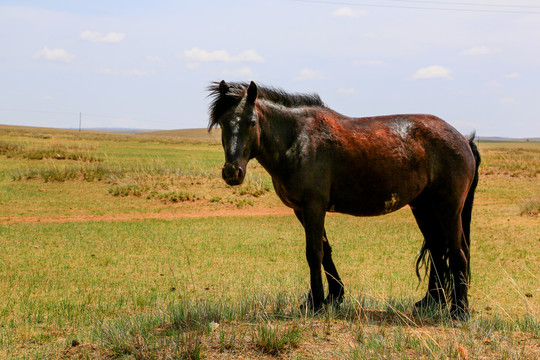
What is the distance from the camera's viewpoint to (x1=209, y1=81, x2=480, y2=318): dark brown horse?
215 inches

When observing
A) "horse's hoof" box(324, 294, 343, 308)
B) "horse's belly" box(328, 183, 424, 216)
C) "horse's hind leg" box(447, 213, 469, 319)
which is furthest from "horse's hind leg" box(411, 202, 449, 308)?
"horse's hoof" box(324, 294, 343, 308)

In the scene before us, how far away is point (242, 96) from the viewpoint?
213 inches

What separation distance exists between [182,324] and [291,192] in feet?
5.72

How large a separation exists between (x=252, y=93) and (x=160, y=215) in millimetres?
13697

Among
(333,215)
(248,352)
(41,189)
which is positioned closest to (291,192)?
(248,352)

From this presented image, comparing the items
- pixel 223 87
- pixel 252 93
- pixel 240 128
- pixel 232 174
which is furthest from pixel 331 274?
pixel 223 87

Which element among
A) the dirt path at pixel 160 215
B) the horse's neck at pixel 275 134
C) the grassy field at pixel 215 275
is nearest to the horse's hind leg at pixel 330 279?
the grassy field at pixel 215 275

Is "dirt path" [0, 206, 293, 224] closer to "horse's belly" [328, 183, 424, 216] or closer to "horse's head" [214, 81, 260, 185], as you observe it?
"horse's belly" [328, 183, 424, 216]

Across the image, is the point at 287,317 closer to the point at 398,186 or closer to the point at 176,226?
the point at 398,186

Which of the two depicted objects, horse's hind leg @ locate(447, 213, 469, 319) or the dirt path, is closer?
horse's hind leg @ locate(447, 213, 469, 319)

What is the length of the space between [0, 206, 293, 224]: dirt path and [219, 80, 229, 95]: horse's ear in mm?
12839

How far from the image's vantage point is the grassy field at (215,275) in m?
4.89

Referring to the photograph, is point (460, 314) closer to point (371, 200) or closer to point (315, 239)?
point (371, 200)

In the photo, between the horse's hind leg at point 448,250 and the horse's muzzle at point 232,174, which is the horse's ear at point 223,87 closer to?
the horse's muzzle at point 232,174
